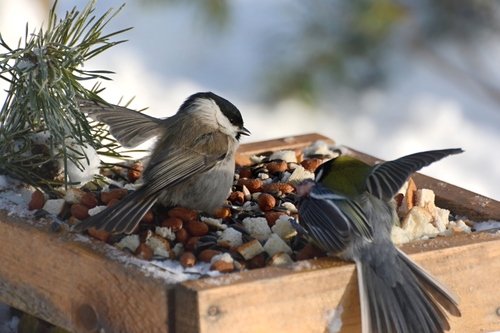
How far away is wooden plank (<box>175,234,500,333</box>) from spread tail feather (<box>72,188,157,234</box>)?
0.22 m

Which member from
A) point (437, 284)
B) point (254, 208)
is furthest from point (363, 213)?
point (254, 208)

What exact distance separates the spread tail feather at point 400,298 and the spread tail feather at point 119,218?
37 cm

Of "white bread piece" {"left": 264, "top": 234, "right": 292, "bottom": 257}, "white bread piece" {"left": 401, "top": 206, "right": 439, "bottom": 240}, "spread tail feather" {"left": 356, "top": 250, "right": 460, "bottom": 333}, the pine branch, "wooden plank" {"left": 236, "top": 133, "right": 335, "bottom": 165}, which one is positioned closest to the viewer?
"spread tail feather" {"left": 356, "top": 250, "right": 460, "bottom": 333}

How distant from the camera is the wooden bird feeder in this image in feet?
5.70

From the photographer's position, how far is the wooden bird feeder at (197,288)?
1.74 metres

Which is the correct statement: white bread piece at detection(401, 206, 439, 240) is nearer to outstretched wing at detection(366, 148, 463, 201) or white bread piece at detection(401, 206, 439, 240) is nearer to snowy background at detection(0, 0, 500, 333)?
outstretched wing at detection(366, 148, 463, 201)

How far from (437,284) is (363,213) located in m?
0.17

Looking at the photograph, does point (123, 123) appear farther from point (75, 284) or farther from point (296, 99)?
point (296, 99)

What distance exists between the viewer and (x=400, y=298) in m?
1.88

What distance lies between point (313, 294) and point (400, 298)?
0.16 m

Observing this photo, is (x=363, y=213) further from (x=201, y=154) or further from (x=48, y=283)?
(x=48, y=283)

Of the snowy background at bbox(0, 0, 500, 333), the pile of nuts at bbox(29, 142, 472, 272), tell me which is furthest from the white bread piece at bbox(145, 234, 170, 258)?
the snowy background at bbox(0, 0, 500, 333)

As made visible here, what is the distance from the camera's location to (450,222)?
221 cm

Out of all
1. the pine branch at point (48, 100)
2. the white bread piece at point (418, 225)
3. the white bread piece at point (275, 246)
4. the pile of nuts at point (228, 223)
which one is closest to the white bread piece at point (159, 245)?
the pile of nuts at point (228, 223)
